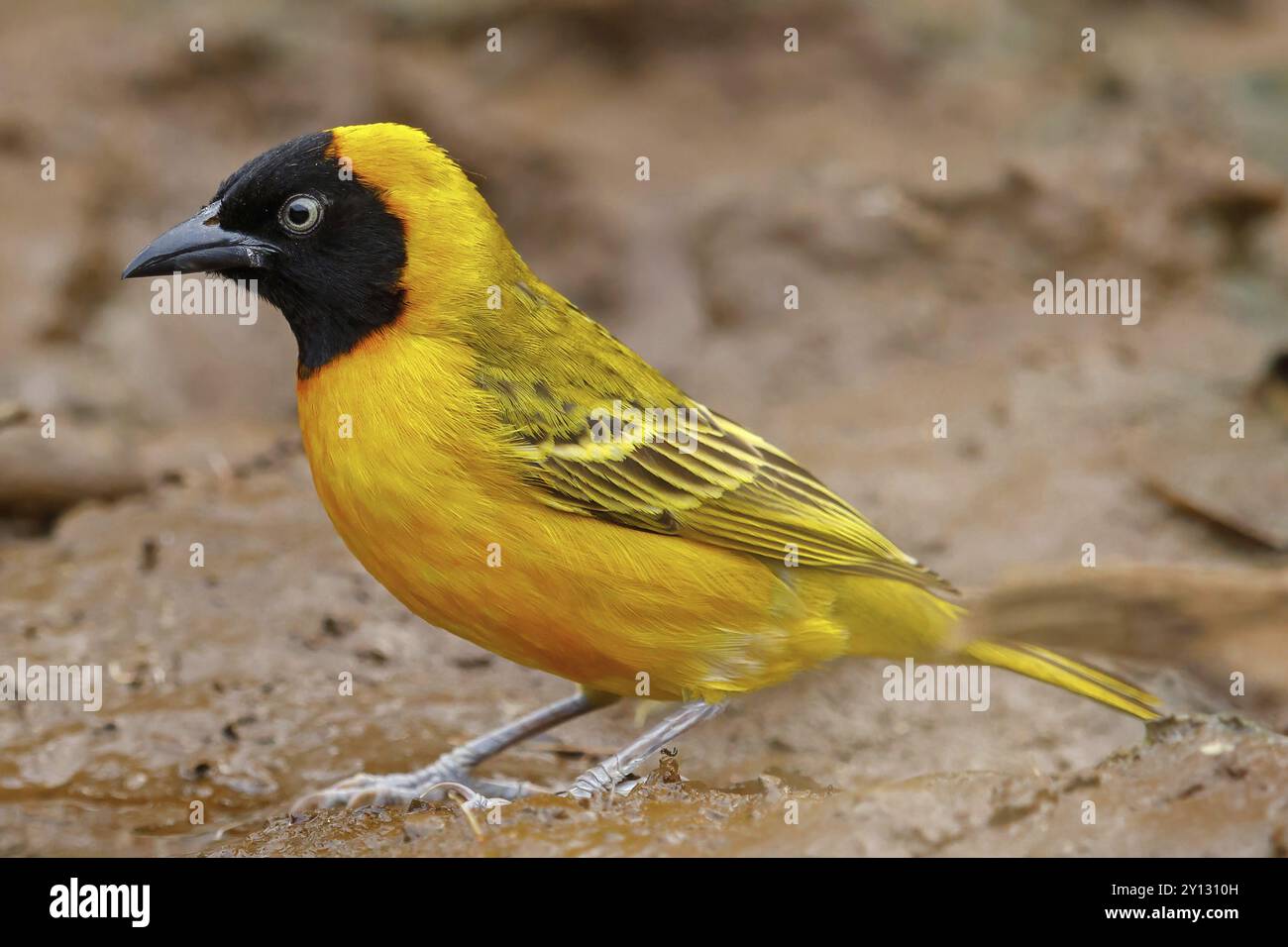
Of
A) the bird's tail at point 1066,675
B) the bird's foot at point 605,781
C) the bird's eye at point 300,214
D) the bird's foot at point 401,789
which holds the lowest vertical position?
the bird's foot at point 401,789

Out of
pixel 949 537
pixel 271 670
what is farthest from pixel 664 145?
pixel 271 670

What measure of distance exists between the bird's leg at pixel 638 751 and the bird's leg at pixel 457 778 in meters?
0.31

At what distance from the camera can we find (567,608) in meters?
3.99

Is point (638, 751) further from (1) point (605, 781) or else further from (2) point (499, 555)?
(2) point (499, 555)

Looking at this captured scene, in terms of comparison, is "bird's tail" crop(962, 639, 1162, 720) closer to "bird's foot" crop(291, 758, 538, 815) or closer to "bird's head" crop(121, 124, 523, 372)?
"bird's foot" crop(291, 758, 538, 815)

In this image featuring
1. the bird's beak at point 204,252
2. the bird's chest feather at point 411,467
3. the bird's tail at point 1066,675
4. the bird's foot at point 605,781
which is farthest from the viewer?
the bird's tail at point 1066,675

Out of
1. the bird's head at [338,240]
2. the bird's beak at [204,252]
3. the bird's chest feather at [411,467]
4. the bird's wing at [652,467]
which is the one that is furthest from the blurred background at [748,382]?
the bird's beak at [204,252]

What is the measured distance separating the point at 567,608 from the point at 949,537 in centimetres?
291

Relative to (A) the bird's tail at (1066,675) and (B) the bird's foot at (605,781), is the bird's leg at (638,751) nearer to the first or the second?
(B) the bird's foot at (605,781)

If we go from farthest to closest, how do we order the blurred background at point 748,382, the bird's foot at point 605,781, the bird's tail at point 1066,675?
the bird's tail at point 1066,675 < the bird's foot at point 605,781 < the blurred background at point 748,382

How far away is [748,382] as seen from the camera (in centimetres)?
879

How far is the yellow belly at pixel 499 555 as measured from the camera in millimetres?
3891

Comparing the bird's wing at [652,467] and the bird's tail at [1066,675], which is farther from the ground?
the bird's wing at [652,467]

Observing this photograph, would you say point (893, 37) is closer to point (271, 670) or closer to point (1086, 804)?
point (271, 670)
